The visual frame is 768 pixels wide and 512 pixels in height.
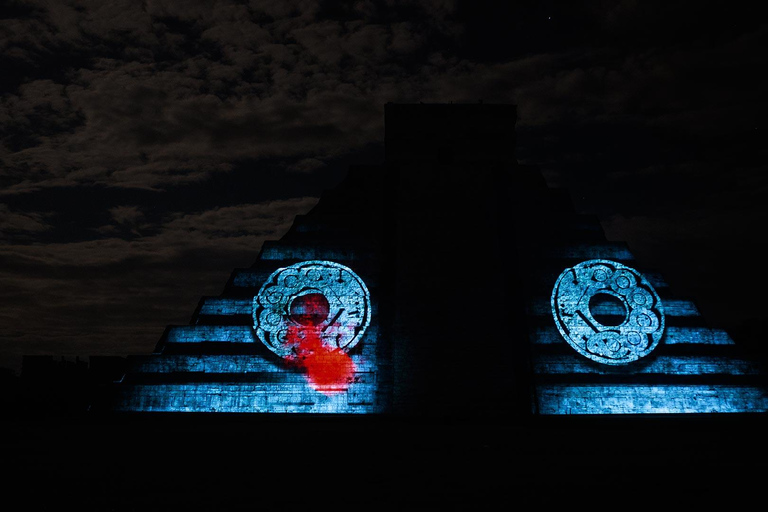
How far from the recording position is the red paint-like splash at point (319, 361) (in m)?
13.2

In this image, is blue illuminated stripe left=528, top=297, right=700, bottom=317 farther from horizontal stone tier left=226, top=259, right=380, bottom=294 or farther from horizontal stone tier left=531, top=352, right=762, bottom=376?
horizontal stone tier left=226, top=259, right=380, bottom=294

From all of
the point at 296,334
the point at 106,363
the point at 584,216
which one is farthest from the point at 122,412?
the point at 584,216

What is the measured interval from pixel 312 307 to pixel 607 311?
7763 mm

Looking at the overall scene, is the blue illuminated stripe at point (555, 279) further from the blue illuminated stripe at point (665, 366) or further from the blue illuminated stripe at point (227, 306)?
the blue illuminated stripe at point (227, 306)

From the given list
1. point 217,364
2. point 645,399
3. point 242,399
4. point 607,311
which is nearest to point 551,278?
point 607,311

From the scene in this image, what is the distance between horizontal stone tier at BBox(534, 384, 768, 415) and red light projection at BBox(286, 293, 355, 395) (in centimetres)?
485

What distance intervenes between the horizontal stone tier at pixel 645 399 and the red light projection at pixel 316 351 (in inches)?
191

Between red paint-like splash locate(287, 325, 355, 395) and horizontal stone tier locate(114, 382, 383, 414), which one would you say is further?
red paint-like splash locate(287, 325, 355, 395)

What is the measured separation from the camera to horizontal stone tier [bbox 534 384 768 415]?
12812 millimetres

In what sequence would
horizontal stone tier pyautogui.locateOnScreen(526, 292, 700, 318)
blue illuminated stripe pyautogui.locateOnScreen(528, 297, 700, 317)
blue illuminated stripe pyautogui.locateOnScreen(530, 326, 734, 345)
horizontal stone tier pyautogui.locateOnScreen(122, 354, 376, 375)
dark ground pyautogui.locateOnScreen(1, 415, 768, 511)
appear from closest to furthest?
1. dark ground pyautogui.locateOnScreen(1, 415, 768, 511)
2. horizontal stone tier pyautogui.locateOnScreen(122, 354, 376, 375)
3. blue illuminated stripe pyautogui.locateOnScreen(530, 326, 734, 345)
4. horizontal stone tier pyautogui.locateOnScreen(526, 292, 700, 318)
5. blue illuminated stripe pyautogui.locateOnScreen(528, 297, 700, 317)

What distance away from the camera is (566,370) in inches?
526

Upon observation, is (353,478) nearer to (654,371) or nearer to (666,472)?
(666,472)

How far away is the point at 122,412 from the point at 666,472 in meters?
12.5

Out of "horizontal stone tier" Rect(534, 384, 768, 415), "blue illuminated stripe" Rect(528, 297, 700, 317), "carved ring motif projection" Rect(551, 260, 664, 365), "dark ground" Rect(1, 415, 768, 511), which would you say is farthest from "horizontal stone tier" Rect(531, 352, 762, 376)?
"dark ground" Rect(1, 415, 768, 511)
